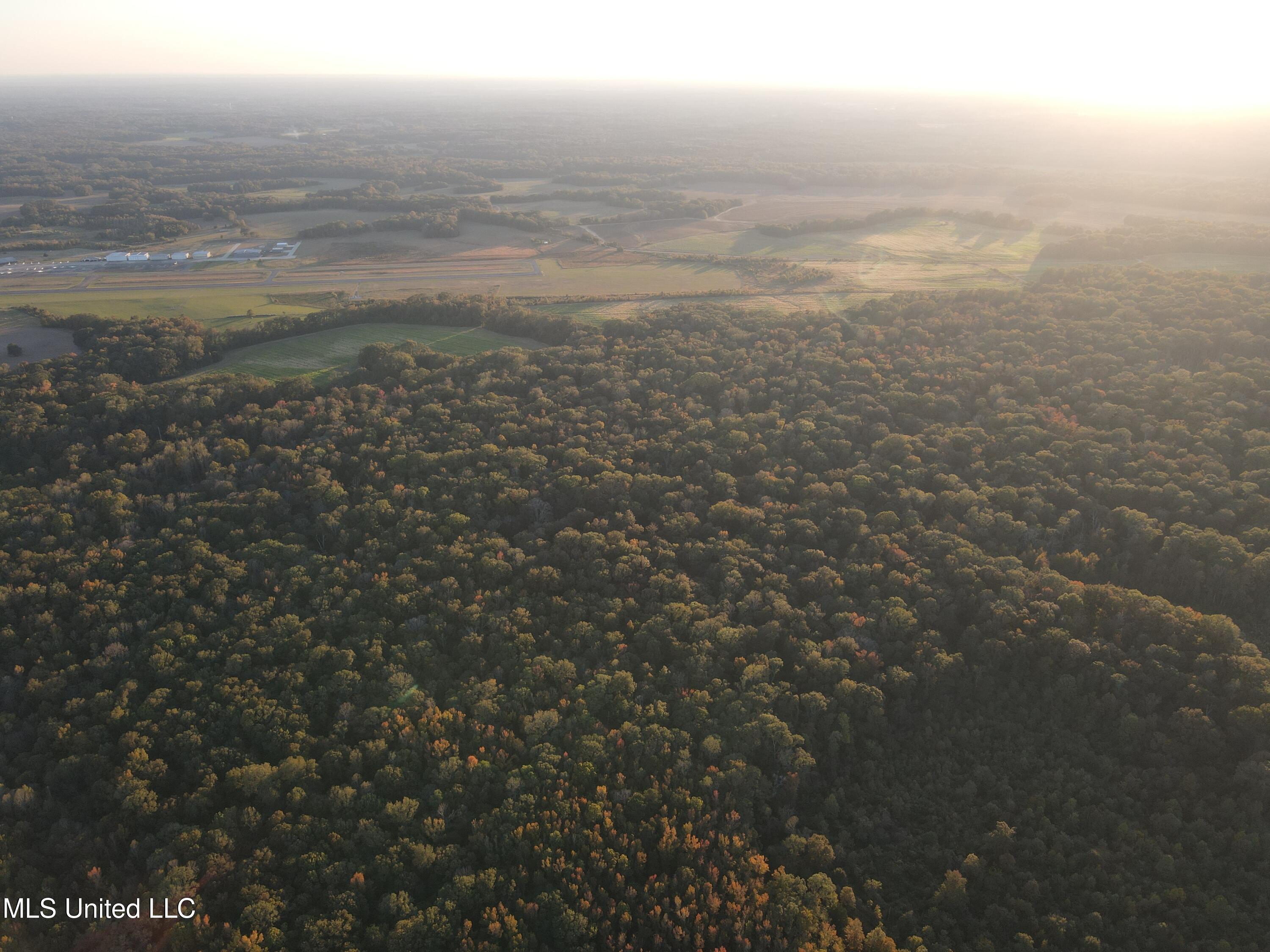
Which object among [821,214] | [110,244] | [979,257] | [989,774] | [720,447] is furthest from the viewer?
[821,214]

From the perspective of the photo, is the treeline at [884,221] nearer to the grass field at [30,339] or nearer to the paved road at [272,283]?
the paved road at [272,283]

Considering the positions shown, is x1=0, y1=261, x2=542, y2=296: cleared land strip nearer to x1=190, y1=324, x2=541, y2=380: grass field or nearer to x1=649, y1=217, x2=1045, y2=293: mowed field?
x1=190, y1=324, x2=541, y2=380: grass field

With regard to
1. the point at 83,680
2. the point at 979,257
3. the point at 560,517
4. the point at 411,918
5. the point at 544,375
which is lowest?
the point at 411,918

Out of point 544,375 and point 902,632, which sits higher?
point 544,375

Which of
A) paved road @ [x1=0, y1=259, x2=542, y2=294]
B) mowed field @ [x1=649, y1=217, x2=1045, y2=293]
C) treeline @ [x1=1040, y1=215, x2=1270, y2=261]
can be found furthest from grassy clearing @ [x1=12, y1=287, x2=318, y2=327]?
treeline @ [x1=1040, y1=215, x2=1270, y2=261]

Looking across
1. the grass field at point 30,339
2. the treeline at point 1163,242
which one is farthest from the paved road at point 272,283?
the treeline at point 1163,242

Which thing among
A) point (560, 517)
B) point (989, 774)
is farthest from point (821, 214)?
point (989, 774)

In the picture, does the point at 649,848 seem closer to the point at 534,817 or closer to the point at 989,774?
the point at 534,817
